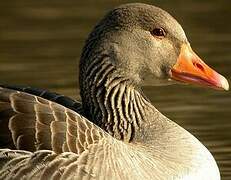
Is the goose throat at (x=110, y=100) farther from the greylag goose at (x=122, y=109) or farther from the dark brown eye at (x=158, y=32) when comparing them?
the dark brown eye at (x=158, y=32)

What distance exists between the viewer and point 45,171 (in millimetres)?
10969

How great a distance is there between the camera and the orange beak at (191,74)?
12.1 metres

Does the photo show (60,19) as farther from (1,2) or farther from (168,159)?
(168,159)

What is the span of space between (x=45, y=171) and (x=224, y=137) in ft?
13.4

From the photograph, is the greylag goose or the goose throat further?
the goose throat

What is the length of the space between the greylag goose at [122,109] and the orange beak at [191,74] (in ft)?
0.03

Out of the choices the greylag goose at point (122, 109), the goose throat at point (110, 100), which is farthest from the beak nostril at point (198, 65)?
the goose throat at point (110, 100)

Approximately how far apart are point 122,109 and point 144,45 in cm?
72

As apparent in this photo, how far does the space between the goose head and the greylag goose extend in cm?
1

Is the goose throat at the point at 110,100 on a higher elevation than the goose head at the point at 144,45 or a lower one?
lower

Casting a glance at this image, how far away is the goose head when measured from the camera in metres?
11.9

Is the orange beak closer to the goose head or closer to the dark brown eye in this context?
the goose head

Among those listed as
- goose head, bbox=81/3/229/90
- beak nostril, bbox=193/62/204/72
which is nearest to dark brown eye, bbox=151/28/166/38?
goose head, bbox=81/3/229/90

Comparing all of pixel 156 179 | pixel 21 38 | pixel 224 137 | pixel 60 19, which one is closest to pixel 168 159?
pixel 156 179
